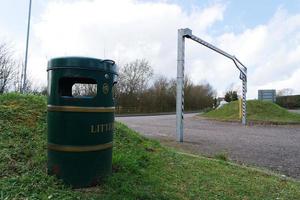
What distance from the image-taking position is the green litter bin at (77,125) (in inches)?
138

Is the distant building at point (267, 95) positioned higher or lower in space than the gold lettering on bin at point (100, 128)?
higher

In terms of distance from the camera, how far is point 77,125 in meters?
3.49

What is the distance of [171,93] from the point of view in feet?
175

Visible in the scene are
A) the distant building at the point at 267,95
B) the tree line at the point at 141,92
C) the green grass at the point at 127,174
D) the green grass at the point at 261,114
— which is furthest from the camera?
the tree line at the point at 141,92

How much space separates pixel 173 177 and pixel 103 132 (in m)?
1.45

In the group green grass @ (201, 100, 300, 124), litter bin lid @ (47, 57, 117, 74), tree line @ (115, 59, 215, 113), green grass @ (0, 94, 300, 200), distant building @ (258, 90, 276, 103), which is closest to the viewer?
green grass @ (0, 94, 300, 200)

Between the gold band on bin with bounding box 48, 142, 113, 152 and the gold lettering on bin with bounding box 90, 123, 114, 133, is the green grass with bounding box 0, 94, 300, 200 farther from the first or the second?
the gold lettering on bin with bounding box 90, 123, 114, 133

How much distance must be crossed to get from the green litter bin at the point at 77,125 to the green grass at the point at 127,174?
0.17m

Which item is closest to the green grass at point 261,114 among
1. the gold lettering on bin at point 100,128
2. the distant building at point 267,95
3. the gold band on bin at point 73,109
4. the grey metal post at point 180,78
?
the distant building at point 267,95

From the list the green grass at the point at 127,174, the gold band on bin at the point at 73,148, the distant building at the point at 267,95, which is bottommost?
the green grass at the point at 127,174

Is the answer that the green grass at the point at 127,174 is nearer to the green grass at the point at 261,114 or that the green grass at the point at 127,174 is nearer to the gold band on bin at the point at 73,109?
the gold band on bin at the point at 73,109

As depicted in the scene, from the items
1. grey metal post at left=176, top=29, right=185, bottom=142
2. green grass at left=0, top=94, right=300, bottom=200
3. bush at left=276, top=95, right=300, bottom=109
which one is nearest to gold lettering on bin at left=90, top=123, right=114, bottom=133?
green grass at left=0, top=94, right=300, bottom=200

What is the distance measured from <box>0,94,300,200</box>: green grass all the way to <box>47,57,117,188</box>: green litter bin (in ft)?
0.55

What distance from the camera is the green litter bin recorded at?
350 centimetres
